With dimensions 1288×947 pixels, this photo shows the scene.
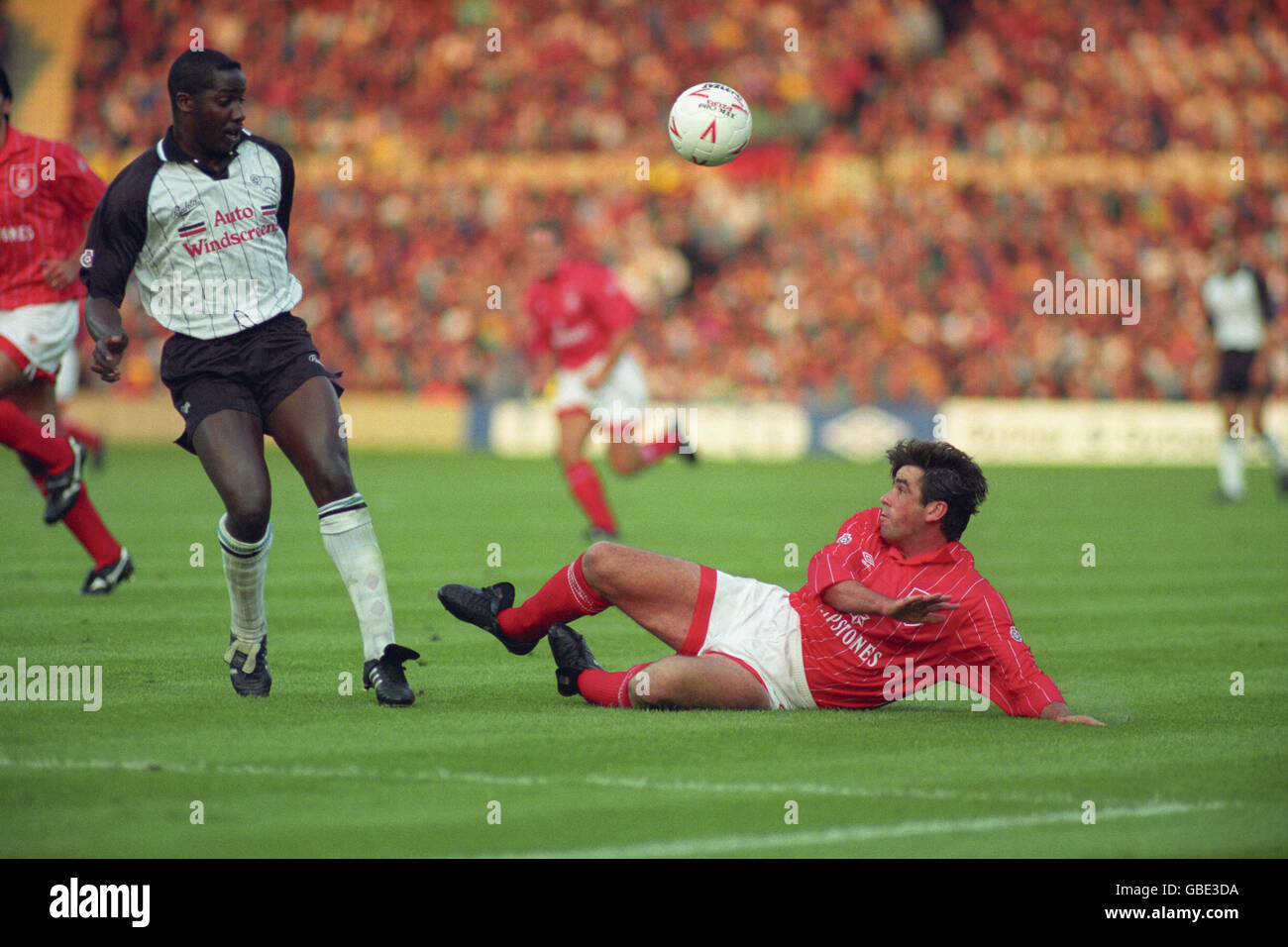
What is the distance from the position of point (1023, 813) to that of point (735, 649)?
172cm

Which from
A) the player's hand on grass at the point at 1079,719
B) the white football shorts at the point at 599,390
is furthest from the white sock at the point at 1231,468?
the player's hand on grass at the point at 1079,719

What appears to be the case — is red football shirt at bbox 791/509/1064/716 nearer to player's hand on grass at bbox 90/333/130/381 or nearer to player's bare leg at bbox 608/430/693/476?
player's hand on grass at bbox 90/333/130/381

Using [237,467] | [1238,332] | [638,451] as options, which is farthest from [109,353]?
[1238,332]

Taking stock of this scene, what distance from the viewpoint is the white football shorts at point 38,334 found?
31.2 feet

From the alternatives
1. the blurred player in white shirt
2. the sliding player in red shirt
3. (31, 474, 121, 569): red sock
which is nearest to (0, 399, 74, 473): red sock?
(31, 474, 121, 569): red sock

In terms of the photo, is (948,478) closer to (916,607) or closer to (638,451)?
(916,607)

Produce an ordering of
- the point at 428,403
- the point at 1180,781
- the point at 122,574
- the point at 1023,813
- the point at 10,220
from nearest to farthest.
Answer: the point at 1023,813 < the point at 1180,781 < the point at 10,220 < the point at 122,574 < the point at 428,403

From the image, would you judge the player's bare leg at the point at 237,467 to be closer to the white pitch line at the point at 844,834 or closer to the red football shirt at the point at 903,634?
the red football shirt at the point at 903,634

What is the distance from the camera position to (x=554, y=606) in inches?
267

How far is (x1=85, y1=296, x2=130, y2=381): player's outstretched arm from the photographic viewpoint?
6527mm

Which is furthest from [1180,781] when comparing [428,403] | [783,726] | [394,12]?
[394,12]

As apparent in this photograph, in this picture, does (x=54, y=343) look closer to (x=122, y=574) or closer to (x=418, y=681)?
(x=122, y=574)

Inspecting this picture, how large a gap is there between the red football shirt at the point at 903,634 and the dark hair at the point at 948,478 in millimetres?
134

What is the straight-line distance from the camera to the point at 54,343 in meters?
9.73
